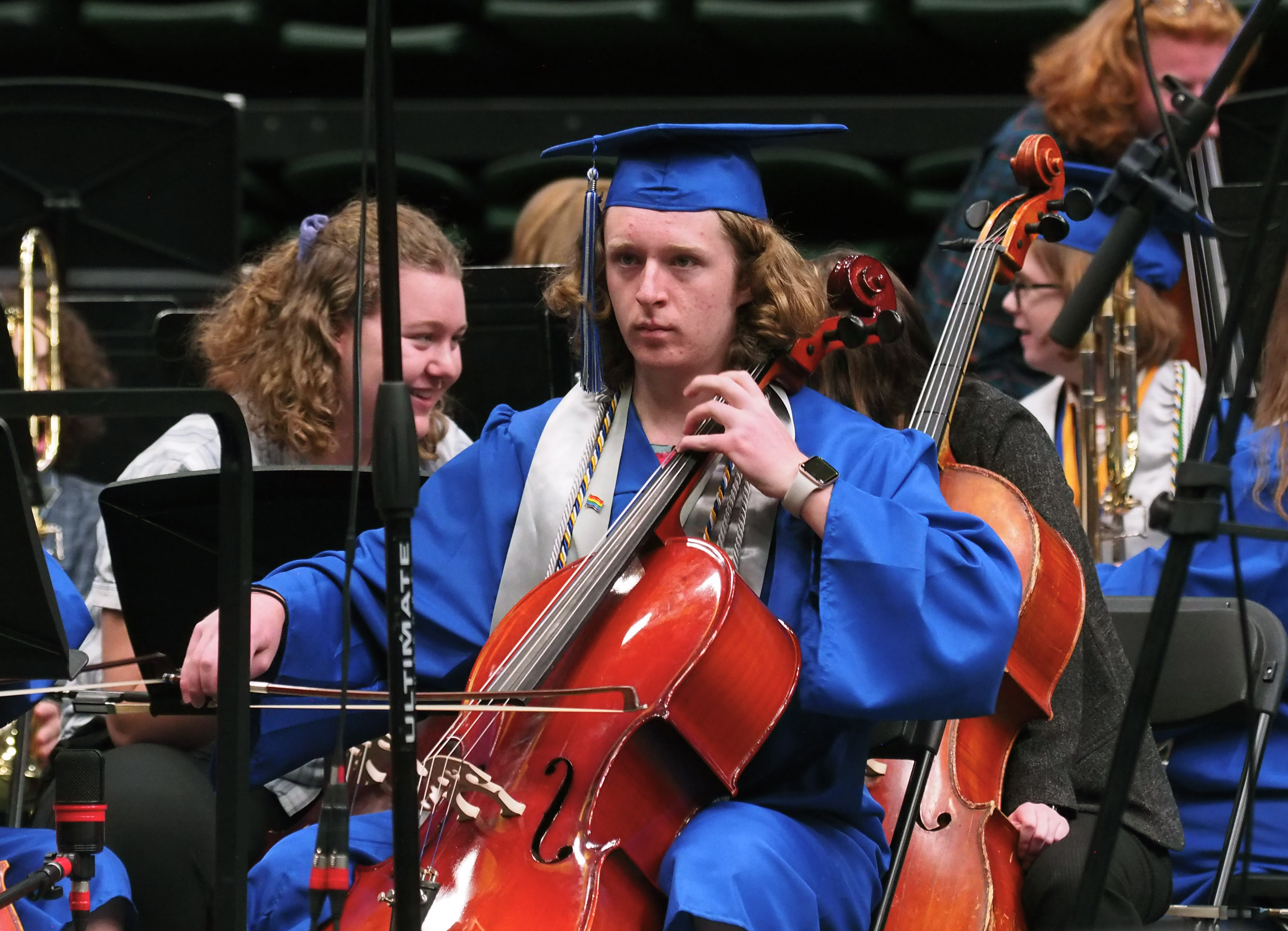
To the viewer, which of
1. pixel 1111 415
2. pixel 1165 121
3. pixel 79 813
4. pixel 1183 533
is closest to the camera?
pixel 1183 533

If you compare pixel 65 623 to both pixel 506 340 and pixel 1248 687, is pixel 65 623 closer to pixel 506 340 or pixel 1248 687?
pixel 506 340

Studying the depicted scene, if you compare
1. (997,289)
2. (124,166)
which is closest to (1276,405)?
(997,289)

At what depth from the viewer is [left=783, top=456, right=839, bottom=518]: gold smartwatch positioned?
6.14 feet

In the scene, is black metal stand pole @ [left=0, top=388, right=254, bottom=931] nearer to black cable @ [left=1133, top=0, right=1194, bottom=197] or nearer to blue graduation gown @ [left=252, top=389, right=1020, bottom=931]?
blue graduation gown @ [left=252, top=389, right=1020, bottom=931]

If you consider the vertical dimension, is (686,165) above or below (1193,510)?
above

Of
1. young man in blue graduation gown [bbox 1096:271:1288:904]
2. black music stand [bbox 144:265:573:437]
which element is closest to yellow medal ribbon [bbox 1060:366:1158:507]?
young man in blue graduation gown [bbox 1096:271:1288:904]

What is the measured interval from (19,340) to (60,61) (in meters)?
2.68

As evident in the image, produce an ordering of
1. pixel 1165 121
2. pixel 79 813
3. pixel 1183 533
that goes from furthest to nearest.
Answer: pixel 79 813
pixel 1165 121
pixel 1183 533

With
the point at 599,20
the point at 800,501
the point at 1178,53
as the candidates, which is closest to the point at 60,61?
the point at 599,20

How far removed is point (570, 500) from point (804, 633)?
0.39 meters

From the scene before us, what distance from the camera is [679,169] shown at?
209 cm

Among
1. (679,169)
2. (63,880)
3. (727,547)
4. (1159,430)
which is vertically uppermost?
(679,169)

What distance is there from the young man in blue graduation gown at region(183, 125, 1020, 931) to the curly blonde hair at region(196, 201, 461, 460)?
60cm

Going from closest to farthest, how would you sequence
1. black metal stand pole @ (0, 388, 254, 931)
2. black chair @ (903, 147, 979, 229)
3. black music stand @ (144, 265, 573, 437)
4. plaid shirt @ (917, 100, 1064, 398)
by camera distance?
black metal stand pole @ (0, 388, 254, 931)
black music stand @ (144, 265, 573, 437)
plaid shirt @ (917, 100, 1064, 398)
black chair @ (903, 147, 979, 229)
